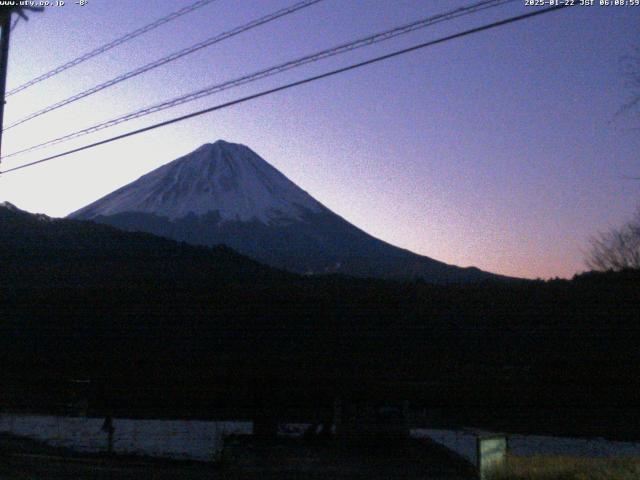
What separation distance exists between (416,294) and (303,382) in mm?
3878

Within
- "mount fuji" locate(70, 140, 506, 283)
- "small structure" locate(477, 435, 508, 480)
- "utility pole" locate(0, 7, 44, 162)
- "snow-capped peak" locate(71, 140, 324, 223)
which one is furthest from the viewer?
"snow-capped peak" locate(71, 140, 324, 223)

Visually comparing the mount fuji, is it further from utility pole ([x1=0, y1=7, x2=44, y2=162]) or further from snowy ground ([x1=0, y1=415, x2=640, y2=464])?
utility pole ([x1=0, y1=7, x2=44, y2=162])

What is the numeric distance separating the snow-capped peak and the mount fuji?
8 cm

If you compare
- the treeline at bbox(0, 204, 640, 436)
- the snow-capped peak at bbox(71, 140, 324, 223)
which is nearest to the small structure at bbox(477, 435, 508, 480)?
the treeline at bbox(0, 204, 640, 436)

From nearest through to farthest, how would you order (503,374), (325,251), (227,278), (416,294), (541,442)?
(541,442) < (503,374) < (416,294) < (227,278) < (325,251)

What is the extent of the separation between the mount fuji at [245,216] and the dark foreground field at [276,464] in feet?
75.1

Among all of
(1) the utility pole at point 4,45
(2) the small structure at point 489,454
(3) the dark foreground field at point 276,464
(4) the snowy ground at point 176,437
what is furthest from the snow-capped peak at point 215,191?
(2) the small structure at point 489,454

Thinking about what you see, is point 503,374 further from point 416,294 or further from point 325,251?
point 325,251

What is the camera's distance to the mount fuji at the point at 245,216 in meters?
40.5

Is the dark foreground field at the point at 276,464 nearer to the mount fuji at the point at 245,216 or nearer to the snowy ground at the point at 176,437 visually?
the snowy ground at the point at 176,437

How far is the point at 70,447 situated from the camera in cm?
1277

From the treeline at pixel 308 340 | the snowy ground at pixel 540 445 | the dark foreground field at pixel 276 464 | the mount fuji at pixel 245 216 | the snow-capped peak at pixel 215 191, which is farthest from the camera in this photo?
the snow-capped peak at pixel 215 191

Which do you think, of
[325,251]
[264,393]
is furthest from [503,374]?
[325,251]

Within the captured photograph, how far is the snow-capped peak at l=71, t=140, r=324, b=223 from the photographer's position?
57031 mm
